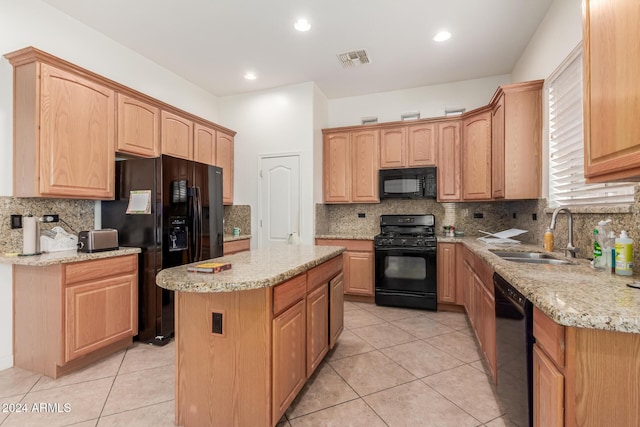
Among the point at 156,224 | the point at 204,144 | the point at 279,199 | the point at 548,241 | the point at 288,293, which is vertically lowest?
the point at 288,293

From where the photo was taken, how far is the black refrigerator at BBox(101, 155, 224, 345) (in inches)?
107

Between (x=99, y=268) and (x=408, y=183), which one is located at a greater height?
(x=408, y=183)

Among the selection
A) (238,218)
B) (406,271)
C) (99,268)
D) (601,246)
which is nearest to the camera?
(601,246)

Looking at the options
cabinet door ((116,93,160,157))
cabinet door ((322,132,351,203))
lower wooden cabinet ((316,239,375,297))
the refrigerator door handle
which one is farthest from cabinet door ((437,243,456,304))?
cabinet door ((116,93,160,157))

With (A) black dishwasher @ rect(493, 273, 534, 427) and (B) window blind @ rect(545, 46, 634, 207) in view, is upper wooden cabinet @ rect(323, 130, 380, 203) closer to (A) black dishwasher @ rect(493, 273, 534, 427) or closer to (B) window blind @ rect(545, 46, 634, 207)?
(B) window blind @ rect(545, 46, 634, 207)

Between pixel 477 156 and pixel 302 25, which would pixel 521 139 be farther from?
pixel 302 25

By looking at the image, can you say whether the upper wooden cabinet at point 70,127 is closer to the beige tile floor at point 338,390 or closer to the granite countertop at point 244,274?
the beige tile floor at point 338,390

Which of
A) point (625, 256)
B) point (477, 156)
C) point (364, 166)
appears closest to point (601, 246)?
point (625, 256)

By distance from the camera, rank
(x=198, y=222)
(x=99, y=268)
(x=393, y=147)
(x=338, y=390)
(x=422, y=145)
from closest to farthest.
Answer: (x=338, y=390) → (x=99, y=268) → (x=198, y=222) → (x=422, y=145) → (x=393, y=147)

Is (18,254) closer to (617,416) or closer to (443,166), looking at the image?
(617,416)

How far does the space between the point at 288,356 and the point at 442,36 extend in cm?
335

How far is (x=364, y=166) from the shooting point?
168 inches

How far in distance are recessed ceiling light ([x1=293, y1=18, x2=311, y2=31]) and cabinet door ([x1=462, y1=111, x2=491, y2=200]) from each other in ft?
7.41

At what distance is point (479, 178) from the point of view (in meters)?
3.61
